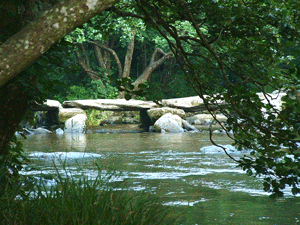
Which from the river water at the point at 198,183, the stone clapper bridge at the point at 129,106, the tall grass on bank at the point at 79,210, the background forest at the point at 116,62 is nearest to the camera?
the tall grass on bank at the point at 79,210

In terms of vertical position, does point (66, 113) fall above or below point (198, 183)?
above

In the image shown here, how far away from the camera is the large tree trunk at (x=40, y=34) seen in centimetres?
206

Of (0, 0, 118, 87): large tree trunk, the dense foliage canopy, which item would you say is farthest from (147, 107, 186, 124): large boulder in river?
(0, 0, 118, 87): large tree trunk

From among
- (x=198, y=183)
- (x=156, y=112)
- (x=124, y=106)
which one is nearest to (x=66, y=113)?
(x=124, y=106)

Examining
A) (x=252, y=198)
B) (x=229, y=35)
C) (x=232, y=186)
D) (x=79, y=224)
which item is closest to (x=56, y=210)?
Answer: (x=79, y=224)

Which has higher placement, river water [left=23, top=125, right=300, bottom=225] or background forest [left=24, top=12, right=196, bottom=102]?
background forest [left=24, top=12, right=196, bottom=102]

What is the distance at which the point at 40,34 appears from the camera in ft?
6.89

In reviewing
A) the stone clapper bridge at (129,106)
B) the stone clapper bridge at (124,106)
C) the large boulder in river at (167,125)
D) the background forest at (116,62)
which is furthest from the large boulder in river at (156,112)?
the background forest at (116,62)

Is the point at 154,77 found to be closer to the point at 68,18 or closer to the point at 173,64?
the point at 173,64

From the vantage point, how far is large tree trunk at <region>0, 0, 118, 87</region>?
6.75 feet

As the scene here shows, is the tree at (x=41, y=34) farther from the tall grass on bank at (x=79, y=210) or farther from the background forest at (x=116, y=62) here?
the background forest at (x=116, y=62)

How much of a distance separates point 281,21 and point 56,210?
2090 mm

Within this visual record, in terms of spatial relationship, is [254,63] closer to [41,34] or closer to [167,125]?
[41,34]

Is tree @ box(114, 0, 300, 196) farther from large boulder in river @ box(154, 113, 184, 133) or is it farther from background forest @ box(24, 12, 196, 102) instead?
background forest @ box(24, 12, 196, 102)
